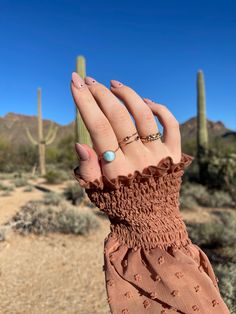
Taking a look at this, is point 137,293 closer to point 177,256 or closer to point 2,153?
point 177,256

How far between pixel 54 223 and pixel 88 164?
873 centimetres

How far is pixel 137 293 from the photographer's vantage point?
141cm

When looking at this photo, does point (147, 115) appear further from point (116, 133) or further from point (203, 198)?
point (203, 198)

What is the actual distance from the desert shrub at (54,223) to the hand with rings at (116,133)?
8.38m

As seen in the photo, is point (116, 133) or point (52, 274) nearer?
point (116, 133)

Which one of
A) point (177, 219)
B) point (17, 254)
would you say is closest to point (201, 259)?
point (177, 219)

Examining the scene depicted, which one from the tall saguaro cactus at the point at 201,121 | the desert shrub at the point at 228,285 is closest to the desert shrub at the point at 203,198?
the tall saguaro cactus at the point at 201,121

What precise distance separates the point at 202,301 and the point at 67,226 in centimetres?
872

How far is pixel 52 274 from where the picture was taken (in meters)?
7.33

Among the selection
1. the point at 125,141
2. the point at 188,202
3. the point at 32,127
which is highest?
the point at 32,127

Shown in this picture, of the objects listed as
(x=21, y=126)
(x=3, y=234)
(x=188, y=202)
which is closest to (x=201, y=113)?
(x=188, y=202)

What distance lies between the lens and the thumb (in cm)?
141

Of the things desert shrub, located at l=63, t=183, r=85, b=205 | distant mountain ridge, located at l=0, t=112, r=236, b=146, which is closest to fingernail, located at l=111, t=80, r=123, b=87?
desert shrub, located at l=63, t=183, r=85, b=205

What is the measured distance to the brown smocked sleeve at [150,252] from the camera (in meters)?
1.38
